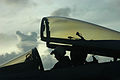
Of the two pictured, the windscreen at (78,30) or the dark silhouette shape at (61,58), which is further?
the windscreen at (78,30)

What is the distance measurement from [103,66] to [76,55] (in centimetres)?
101

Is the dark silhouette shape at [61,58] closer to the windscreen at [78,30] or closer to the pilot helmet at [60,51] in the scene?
the pilot helmet at [60,51]

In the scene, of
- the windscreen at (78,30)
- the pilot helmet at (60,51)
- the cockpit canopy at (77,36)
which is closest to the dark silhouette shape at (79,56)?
the cockpit canopy at (77,36)

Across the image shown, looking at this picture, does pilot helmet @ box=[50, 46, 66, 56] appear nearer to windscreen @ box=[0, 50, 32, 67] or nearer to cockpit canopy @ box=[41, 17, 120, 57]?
cockpit canopy @ box=[41, 17, 120, 57]

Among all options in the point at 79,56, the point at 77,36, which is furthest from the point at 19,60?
the point at 77,36

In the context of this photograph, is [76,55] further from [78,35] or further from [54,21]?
[54,21]

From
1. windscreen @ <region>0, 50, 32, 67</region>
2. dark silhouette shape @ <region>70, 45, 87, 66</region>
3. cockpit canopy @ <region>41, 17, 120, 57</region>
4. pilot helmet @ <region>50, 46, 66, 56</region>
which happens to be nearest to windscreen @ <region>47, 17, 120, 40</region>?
cockpit canopy @ <region>41, 17, 120, 57</region>

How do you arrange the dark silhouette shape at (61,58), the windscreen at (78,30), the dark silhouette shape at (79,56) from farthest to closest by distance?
the windscreen at (78,30), the dark silhouette shape at (79,56), the dark silhouette shape at (61,58)

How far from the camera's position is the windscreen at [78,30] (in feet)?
24.8

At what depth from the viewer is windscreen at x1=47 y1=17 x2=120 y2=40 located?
757 centimetres

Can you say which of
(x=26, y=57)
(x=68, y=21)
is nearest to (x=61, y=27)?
(x=68, y=21)

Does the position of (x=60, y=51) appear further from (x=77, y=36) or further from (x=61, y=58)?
(x=77, y=36)

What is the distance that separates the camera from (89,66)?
256 inches

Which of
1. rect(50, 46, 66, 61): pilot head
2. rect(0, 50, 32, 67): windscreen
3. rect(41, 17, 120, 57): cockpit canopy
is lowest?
rect(0, 50, 32, 67): windscreen
